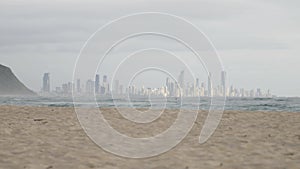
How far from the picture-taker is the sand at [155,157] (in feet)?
30.2

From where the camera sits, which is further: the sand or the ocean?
the ocean

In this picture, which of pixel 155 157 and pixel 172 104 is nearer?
pixel 155 157

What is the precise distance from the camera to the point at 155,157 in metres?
10.3

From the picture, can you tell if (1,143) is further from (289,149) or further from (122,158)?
(289,149)

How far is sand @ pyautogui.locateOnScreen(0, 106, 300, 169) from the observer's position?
30.2ft

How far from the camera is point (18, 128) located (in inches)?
593

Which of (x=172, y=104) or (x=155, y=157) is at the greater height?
(x=172, y=104)

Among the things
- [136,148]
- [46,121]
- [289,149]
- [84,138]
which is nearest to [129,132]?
[84,138]

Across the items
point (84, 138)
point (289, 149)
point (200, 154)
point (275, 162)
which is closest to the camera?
point (275, 162)

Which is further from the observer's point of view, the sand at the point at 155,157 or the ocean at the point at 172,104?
the ocean at the point at 172,104

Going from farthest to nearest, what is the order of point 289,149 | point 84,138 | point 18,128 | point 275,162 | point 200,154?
point 18,128 < point 84,138 < point 289,149 < point 200,154 < point 275,162

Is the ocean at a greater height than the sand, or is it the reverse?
the ocean

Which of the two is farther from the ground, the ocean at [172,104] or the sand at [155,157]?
the ocean at [172,104]

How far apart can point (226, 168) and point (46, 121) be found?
430 inches
